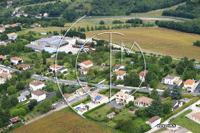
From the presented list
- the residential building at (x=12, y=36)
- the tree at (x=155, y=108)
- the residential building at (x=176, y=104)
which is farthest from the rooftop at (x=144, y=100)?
the residential building at (x=12, y=36)

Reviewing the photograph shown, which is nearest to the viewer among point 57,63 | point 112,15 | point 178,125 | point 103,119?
point 178,125

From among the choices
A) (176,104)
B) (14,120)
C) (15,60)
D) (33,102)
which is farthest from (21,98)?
(176,104)

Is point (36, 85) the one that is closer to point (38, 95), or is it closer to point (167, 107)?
point (38, 95)

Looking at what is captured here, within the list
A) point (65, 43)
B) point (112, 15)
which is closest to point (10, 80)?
point (65, 43)

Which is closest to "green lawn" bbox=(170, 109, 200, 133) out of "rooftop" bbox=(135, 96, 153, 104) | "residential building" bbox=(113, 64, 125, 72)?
"rooftop" bbox=(135, 96, 153, 104)

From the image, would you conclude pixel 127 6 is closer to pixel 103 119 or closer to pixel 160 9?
pixel 160 9

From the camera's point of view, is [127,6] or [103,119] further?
[127,6]
